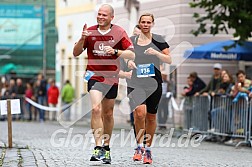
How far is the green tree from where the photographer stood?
1836cm

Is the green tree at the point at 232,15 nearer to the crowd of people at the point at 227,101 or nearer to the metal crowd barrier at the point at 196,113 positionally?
the crowd of people at the point at 227,101

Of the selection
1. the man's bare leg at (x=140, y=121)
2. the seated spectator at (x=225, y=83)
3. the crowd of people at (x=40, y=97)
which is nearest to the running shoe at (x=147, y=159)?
the man's bare leg at (x=140, y=121)

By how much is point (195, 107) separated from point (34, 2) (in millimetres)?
28125

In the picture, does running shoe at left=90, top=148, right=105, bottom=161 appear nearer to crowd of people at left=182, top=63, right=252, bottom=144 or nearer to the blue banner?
crowd of people at left=182, top=63, right=252, bottom=144

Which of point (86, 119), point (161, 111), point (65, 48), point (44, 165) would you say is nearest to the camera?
point (44, 165)

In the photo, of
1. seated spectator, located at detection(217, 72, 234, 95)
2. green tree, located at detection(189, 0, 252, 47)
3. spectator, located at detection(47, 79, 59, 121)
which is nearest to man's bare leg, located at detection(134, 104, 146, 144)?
seated spectator, located at detection(217, 72, 234, 95)

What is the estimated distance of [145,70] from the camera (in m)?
10.5

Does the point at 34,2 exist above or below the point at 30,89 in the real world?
above

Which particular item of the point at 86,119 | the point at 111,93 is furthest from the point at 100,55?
the point at 86,119

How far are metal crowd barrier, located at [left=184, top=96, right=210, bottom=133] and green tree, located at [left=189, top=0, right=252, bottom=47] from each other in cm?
178

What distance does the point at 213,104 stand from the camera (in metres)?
18.1

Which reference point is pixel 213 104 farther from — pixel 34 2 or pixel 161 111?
pixel 34 2

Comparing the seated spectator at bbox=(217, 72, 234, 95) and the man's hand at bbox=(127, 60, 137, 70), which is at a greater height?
the man's hand at bbox=(127, 60, 137, 70)

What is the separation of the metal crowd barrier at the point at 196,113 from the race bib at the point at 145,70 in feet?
26.3
